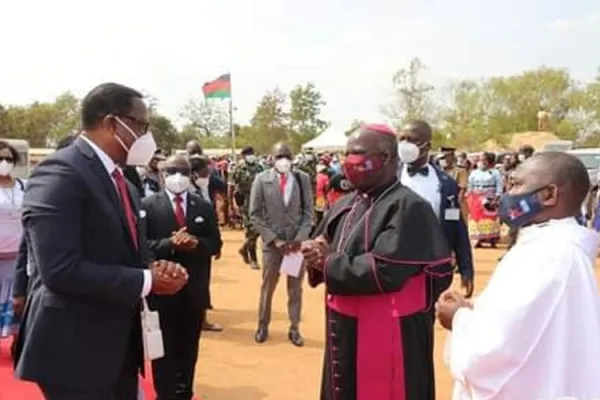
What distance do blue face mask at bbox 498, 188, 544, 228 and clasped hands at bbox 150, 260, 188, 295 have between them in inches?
51.2

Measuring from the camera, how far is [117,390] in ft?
9.99

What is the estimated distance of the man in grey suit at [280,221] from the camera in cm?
701

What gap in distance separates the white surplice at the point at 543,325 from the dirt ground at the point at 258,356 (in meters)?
3.20

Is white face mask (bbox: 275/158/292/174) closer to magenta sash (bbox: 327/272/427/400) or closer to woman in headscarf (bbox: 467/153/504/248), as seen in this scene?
magenta sash (bbox: 327/272/427/400)

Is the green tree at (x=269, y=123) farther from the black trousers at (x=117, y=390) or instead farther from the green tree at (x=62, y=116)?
the black trousers at (x=117, y=390)

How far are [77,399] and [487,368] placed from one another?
1.51 m

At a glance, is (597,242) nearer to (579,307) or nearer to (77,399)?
(579,307)

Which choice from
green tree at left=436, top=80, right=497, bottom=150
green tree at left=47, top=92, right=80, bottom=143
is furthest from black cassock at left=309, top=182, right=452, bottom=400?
green tree at left=436, top=80, right=497, bottom=150

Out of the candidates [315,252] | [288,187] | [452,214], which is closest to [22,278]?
[315,252]

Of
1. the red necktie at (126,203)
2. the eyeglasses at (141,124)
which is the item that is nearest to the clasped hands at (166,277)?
the red necktie at (126,203)

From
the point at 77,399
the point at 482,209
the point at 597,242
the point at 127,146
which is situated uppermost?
the point at 127,146

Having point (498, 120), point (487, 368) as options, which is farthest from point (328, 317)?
point (498, 120)

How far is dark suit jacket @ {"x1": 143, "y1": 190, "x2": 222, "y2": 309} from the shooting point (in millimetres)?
5148

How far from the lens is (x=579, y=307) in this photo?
2418 millimetres
